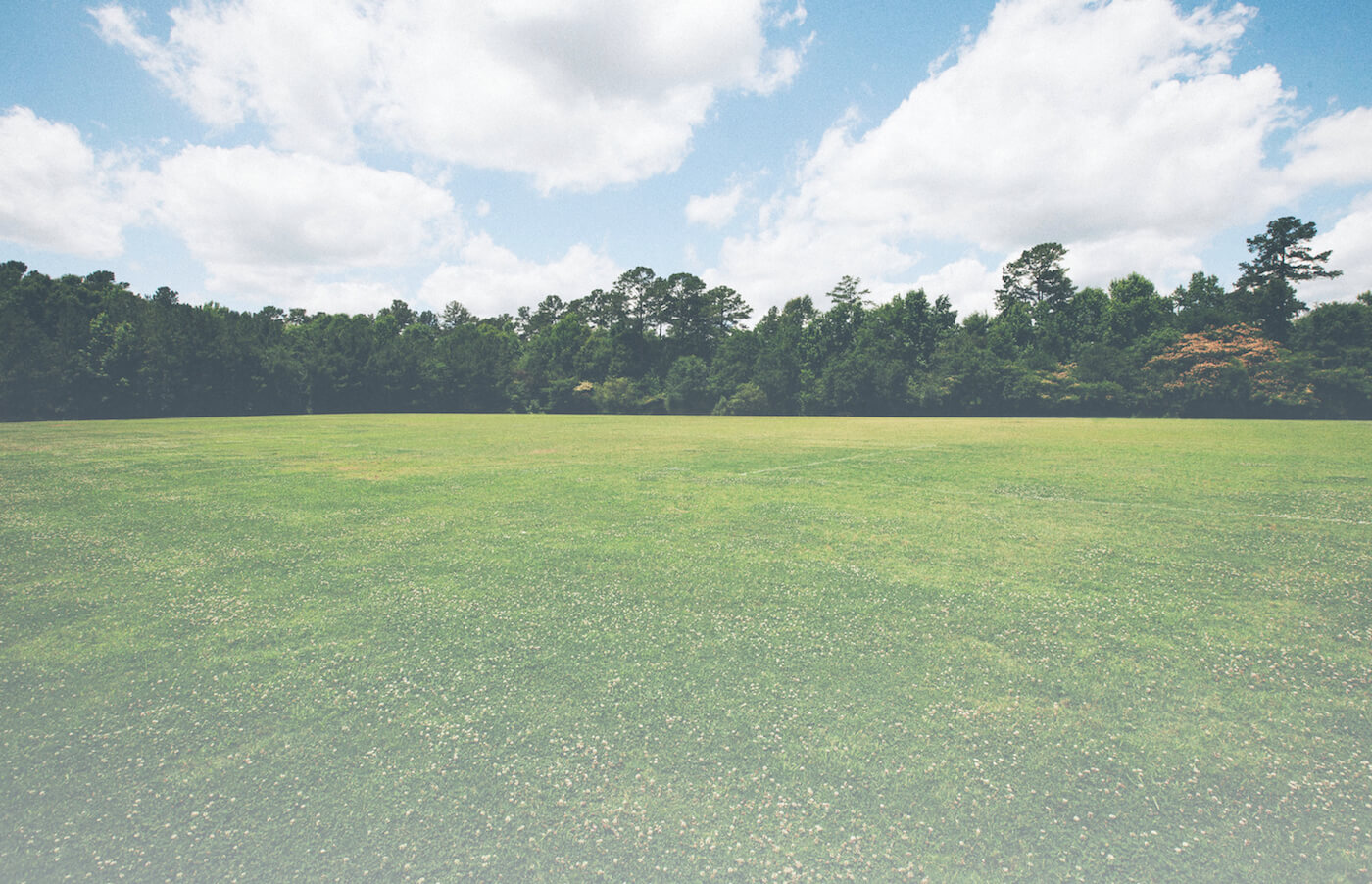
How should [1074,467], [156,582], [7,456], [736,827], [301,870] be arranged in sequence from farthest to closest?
[7,456] → [1074,467] → [156,582] → [736,827] → [301,870]

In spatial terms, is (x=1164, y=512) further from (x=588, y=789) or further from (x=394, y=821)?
(x=394, y=821)

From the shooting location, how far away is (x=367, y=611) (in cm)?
563

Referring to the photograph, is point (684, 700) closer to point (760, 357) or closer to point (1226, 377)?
point (1226, 377)

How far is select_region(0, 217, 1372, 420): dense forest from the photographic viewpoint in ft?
185

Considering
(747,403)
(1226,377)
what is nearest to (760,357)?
(747,403)

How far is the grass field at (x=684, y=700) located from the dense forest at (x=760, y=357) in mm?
62594

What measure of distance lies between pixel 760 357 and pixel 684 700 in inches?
3168

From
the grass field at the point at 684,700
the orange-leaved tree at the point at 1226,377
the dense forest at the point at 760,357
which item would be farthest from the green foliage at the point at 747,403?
the grass field at the point at 684,700

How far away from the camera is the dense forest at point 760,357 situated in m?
56.5

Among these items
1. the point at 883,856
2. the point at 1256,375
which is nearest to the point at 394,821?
the point at 883,856

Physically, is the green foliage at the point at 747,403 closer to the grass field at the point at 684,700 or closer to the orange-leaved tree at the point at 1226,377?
the orange-leaved tree at the point at 1226,377

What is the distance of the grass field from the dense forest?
2464 inches

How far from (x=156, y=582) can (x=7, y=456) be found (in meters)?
19.0

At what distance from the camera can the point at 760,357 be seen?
83.0 metres
